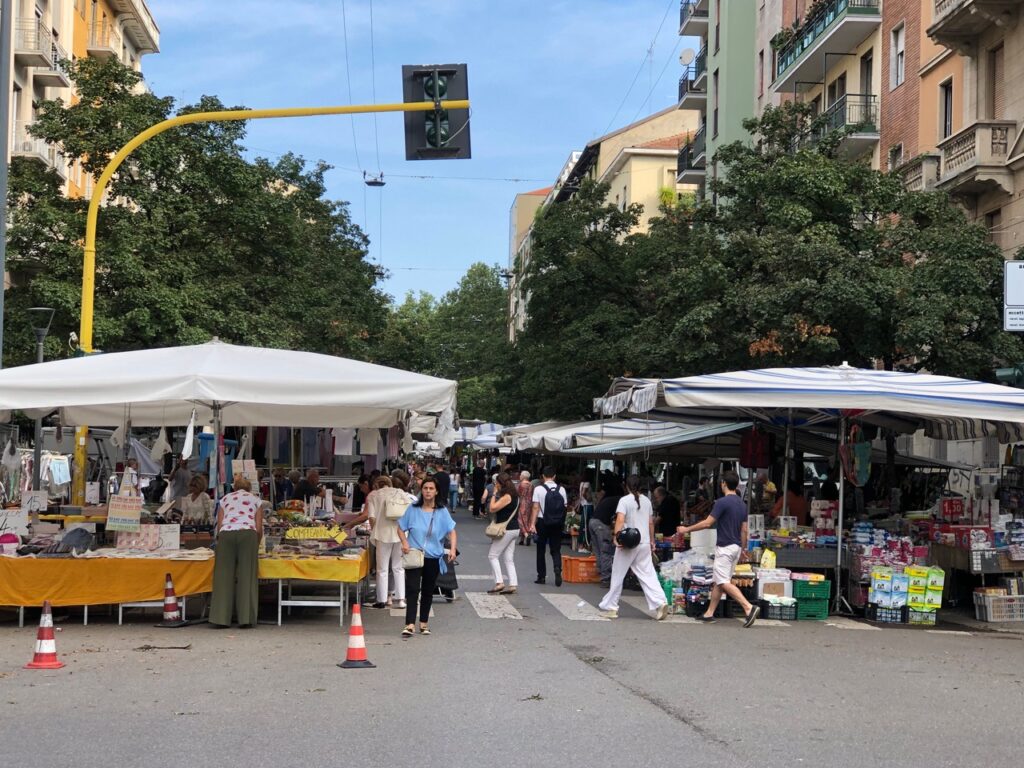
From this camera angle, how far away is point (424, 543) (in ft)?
42.1

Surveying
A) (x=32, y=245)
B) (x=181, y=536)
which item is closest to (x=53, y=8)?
(x=32, y=245)

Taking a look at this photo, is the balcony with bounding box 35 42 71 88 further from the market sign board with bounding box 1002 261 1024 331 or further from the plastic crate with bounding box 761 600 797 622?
the market sign board with bounding box 1002 261 1024 331

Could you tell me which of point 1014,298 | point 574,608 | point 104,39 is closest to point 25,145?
point 104,39

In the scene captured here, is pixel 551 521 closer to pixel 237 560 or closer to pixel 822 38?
pixel 237 560

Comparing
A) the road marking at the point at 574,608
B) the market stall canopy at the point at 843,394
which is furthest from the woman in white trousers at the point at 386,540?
the market stall canopy at the point at 843,394

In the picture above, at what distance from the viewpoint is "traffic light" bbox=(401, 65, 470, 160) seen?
46.9 ft

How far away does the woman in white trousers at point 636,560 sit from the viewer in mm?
15281

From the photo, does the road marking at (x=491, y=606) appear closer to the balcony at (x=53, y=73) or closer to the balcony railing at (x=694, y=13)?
the balcony at (x=53, y=73)

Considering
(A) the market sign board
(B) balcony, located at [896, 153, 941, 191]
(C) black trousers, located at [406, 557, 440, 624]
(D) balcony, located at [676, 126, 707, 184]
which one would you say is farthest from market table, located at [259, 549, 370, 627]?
(D) balcony, located at [676, 126, 707, 184]

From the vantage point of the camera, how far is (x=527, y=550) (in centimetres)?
2861

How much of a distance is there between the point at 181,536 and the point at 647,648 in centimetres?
615

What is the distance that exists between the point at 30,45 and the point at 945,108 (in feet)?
88.8

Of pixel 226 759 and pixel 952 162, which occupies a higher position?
pixel 952 162

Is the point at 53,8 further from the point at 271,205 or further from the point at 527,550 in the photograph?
the point at 527,550
